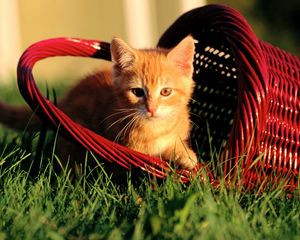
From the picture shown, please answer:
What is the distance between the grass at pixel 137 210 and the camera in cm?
211

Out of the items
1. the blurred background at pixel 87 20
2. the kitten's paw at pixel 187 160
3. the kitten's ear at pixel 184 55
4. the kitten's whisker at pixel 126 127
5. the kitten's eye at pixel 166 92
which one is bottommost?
the blurred background at pixel 87 20

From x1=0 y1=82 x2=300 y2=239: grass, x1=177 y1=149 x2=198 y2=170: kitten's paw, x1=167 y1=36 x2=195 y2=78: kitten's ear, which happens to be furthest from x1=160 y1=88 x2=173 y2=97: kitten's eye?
x1=0 y1=82 x2=300 y2=239: grass

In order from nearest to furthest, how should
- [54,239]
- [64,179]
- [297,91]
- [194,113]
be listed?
[54,239] < [64,179] < [297,91] < [194,113]

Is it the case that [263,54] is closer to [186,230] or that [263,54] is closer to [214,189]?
[214,189]

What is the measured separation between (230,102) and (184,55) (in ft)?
1.27

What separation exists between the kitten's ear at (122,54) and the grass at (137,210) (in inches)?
22.0

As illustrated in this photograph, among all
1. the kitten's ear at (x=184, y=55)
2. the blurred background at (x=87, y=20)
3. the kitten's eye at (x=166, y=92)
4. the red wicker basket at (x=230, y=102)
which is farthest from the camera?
the blurred background at (x=87, y=20)

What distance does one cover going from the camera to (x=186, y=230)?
83.3 inches

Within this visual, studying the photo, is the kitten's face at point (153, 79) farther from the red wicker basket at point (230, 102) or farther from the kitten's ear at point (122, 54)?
the red wicker basket at point (230, 102)

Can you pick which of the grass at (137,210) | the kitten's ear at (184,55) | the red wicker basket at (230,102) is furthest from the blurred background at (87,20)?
the grass at (137,210)

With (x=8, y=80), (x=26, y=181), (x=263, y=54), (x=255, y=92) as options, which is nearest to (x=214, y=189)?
(x=255, y=92)

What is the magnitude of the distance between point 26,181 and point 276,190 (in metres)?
1.01

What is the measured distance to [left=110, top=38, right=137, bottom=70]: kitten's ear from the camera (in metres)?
3.09

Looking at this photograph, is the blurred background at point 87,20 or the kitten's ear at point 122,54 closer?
the kitten's ear at point 122,54
